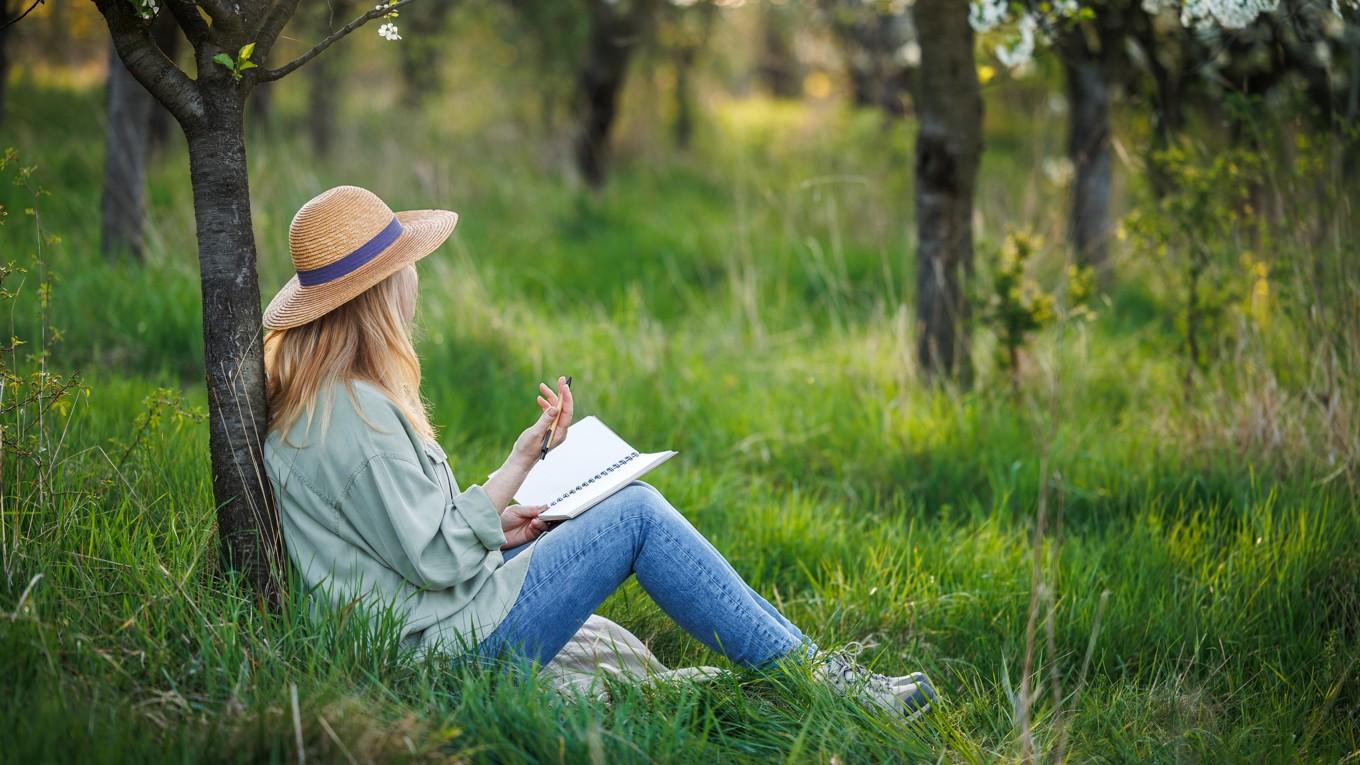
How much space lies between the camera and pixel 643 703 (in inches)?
102

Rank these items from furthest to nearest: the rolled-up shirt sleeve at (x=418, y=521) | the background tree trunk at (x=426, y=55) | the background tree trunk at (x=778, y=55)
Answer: the background tree trunk at (x=778, y=55), the background tree trunk at (x=426, y=55), the rolled-up shirt sleeve at (x=418, y=521)

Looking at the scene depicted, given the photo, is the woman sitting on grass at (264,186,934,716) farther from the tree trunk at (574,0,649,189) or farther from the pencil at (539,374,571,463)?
the tree trunk at (574,0,649,189)

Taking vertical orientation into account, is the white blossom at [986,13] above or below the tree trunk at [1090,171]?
above

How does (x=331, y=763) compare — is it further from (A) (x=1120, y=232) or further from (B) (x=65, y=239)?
(B) (x=65, y=239)

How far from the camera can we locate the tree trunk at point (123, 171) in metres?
5.93

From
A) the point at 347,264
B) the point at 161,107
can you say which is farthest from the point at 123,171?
the point at 347,264

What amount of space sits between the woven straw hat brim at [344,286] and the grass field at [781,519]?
53cm

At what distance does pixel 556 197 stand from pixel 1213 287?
17.5 ft

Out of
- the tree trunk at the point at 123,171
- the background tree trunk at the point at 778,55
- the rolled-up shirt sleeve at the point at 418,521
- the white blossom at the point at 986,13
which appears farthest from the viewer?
the background tree trunk at the point at 778,55

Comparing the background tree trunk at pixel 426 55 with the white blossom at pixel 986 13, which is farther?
the background tree trunk at pixel 426 55

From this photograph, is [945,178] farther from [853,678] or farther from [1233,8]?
[853,678]

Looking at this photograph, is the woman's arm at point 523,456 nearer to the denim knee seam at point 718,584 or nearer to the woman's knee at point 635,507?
the woman's knee at point 635,507

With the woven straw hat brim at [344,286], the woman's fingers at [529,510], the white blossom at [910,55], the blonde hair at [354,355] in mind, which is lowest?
the woman's fingers at [529,510]

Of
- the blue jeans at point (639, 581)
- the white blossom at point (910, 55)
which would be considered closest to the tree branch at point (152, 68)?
the blue jeans at point (639, 581)
